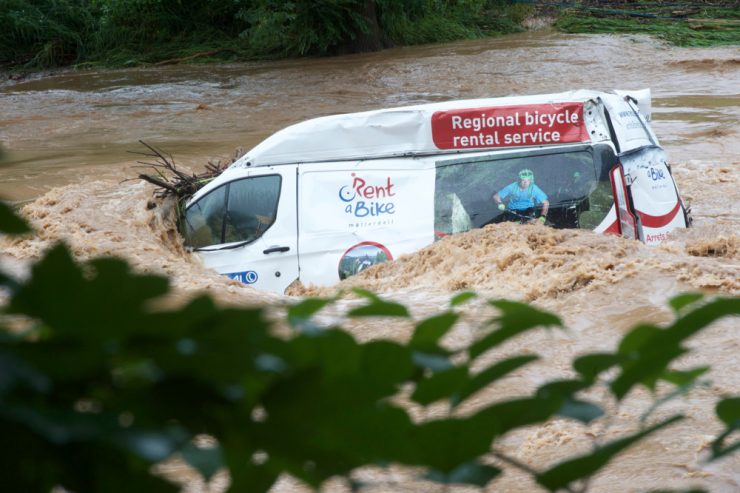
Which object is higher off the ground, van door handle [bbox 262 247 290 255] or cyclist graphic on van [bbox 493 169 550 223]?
cyclist graphic on van [bbox 493 169 550 223]

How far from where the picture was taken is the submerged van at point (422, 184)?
7.23m

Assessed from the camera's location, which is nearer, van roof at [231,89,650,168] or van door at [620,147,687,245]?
van door at [620,147,687,245]

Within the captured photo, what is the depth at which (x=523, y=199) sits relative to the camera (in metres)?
7.34

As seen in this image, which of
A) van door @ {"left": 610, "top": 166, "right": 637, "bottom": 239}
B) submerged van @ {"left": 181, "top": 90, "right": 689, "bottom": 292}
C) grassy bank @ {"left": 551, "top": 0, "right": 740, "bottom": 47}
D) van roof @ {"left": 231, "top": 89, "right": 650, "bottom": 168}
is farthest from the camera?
grassy bank @ {"left": 551, "top": 0, "right": 740, "bottom": 47}

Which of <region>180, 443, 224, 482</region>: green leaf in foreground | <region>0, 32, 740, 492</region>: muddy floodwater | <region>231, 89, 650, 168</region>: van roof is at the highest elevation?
<region>180, 443, 224, 482</region>: green leaf in foreground

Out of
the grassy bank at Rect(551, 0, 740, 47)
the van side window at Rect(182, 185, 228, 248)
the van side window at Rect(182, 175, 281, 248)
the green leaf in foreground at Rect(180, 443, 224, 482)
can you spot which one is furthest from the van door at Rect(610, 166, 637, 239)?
the grassy bank at Rect(551, 0, 740, 47)

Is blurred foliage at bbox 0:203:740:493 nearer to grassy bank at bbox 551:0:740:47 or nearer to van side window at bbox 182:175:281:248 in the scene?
van side window at bbox 182:175:281:248

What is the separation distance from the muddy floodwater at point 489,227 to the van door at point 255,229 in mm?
348

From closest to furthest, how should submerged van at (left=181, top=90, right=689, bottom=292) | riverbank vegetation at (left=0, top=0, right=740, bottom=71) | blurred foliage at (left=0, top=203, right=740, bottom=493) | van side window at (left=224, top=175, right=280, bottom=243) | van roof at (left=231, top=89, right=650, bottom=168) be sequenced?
1. blurred foliage at (left=0, top=203, right=740, bottom=493)
2. submerged van at (left=181, top=90, right=689, bottom=292)
3. van roof at (left=231, top=89, right=650, bottom=168)
4. van side window at (left=224, top=175, right=280, bottom=243)
5. riverbank vegetation at (left=0, top=0, right=740, bottom=71)

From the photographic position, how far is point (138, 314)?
25.1 inches

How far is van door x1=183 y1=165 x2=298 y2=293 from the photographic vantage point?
7.64 metres

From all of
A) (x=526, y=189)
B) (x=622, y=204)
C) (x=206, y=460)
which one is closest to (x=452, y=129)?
(x=526, y=189)

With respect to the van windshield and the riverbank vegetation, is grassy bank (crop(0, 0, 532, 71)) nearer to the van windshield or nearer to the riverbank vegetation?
the riverbank vegetation

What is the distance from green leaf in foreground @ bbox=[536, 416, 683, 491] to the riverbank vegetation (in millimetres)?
24564
